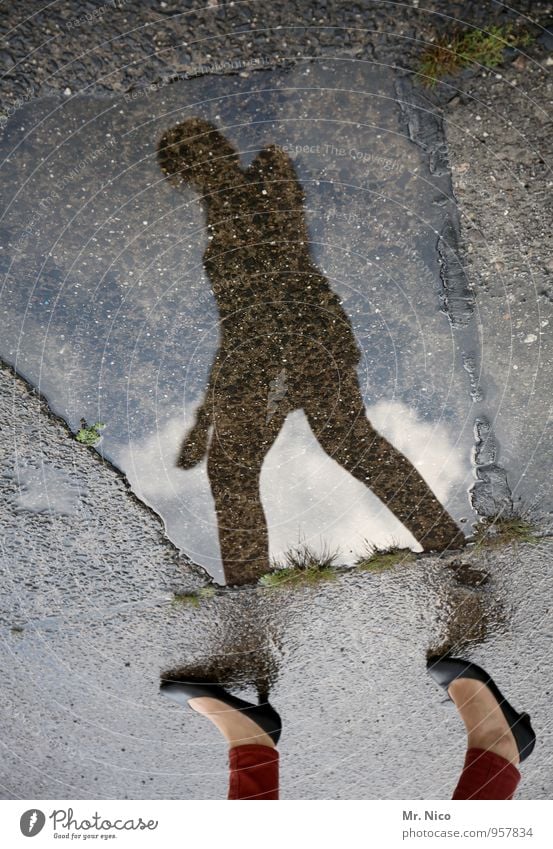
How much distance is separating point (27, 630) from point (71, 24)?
224cm

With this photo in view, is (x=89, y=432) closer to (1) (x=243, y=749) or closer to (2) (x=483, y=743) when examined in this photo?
(1) (x=243, y=749)

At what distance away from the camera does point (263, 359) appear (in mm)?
1827

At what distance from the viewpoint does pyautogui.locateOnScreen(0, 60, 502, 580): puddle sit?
168 cm

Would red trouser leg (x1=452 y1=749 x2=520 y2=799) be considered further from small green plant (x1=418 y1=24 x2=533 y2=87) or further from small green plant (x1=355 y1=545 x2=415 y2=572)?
small green plant (x1=418 y1=24 x2=533 y2=87)

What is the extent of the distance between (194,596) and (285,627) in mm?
403

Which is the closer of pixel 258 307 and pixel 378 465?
pixel 258 307

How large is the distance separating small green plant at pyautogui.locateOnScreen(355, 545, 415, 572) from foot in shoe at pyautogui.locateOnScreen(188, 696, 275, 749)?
2.62 feet

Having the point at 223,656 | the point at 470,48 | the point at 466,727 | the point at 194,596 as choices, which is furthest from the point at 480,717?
the point at 470,48

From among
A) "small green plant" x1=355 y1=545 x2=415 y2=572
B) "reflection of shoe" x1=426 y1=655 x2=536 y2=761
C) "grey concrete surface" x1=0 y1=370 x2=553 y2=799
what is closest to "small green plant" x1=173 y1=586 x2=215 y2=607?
"grey concrete surface" x1=0 y1=370 x2=553 y2=799

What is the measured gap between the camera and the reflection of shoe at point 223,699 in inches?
78.9

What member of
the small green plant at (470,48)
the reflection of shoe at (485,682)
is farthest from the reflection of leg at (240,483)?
the small green plant at (470,48)

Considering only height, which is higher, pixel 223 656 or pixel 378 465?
pixel 378 465

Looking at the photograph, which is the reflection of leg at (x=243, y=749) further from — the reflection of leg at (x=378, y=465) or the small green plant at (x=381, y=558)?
the reflection of leg at (x=378, y=465)
